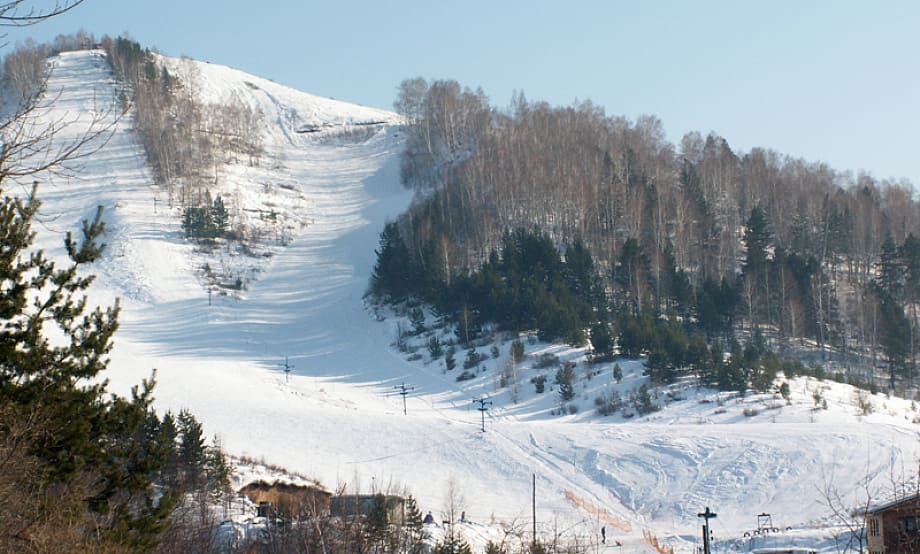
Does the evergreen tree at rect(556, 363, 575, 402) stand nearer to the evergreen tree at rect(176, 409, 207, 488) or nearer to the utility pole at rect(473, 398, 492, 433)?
the utility pole at rect(473, 398, 492, 433)

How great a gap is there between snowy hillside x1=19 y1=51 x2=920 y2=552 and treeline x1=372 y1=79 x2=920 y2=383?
8364 millimetres

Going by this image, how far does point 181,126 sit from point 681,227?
164 feet

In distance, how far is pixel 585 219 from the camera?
228 ft

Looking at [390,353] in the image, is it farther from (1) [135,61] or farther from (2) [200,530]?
(1) [135,61]

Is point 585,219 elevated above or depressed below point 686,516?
above

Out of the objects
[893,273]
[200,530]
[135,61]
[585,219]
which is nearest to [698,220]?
[585,219]

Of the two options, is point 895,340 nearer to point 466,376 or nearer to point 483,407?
point 466,376

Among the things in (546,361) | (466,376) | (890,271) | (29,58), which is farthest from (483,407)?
(29,58)

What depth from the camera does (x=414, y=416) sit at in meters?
47.5

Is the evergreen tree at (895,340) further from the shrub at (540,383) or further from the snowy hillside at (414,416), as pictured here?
the shrub at (540,383)

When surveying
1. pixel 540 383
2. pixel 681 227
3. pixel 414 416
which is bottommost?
pixel 414 416

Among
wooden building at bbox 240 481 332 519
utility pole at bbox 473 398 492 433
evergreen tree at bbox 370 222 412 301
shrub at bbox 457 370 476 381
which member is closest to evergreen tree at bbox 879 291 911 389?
utility pole at bbox 473 398 492 433

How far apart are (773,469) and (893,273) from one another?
3264 cm

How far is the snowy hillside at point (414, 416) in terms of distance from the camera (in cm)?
3662
